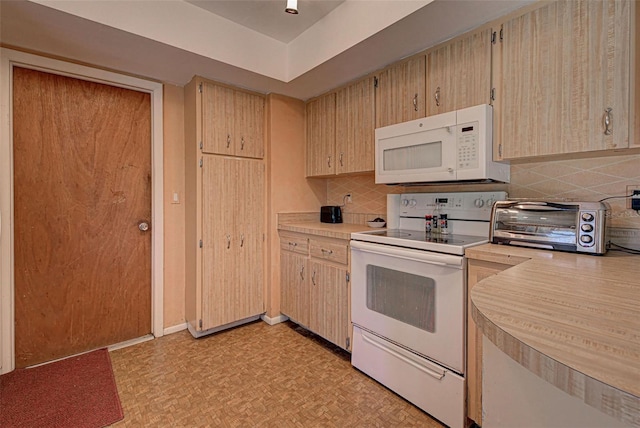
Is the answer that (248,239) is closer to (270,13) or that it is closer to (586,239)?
(270,13)

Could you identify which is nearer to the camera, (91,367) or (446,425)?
(446,425)

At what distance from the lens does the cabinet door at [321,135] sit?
2.72 meters

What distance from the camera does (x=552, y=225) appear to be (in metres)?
1.49

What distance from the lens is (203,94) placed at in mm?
2473

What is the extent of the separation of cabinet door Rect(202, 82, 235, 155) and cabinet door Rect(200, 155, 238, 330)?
0.10 metres

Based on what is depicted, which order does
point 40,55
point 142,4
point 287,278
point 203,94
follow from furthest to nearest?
point 287,278
point 203,94
point 40,55
point 142,4

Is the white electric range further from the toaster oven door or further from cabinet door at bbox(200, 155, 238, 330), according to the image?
cabinet door at bbox(200, 155, 238, 330)

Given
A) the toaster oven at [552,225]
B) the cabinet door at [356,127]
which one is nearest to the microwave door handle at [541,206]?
the toaster oven at [552,225]

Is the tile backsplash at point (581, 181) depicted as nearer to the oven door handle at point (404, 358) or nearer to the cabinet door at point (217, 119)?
the oven door handle at point (404, 358)

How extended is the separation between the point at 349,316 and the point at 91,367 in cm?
184

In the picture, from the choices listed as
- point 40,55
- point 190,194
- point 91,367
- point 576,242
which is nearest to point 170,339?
point 91,367

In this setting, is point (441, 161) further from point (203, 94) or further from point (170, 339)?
point (170, 339)

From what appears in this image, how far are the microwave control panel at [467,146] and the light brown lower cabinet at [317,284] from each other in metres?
0.92

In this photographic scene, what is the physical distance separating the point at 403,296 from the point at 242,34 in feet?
7.21
